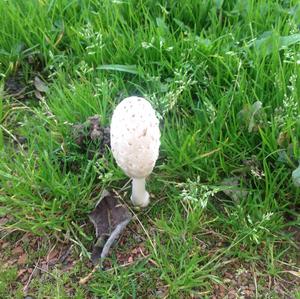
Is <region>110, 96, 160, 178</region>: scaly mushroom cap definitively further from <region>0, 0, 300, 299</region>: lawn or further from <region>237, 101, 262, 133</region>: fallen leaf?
<region>237, 101, 262, 133</region>: fallen leaf

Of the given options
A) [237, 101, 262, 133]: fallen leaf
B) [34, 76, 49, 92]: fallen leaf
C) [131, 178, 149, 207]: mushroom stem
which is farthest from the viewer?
[34, 76, 49, 92]: fallen leaf

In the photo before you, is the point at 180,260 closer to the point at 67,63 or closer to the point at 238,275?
the point at 238,275

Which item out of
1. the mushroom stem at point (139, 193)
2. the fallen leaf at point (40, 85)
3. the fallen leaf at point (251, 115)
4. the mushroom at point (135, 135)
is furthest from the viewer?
the fallen leaf at point (40, 85)

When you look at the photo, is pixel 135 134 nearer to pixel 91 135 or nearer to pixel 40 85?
pixel 91 135

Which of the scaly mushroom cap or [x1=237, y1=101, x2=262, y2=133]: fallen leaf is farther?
[x1=237, y1=101, x2=262, y2=133]: fallen leaf

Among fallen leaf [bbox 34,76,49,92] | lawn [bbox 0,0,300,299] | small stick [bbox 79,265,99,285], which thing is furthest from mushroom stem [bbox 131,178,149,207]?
fallen leaf [bbox 34,76,49,92]

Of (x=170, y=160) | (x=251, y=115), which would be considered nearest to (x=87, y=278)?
(x=170, y=160)

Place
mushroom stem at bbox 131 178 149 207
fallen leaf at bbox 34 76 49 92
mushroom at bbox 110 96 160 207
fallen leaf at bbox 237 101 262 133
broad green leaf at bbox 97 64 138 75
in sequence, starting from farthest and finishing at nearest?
fallen leaf at bbox 34 76 49 92 < broad green leaf at bbox 97 64 138 75 < fallen leaf at bbox 237 101 262 133 < mushroom stem at bbox 131 178 149 207 < mushroom at bbox 110 96 160 207

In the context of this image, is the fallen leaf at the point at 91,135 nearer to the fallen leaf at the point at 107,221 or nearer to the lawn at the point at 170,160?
the lawn at the point at 170,160

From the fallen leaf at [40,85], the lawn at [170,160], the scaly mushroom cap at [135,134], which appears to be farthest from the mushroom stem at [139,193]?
the fallen leaf at [40,85]
